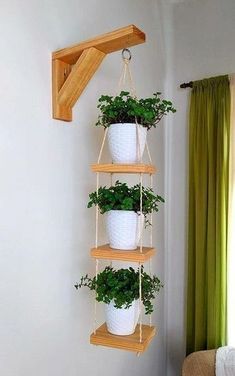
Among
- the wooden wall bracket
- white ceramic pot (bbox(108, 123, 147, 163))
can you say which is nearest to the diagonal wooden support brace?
the wooden wall bracket

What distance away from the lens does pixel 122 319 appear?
1112mm

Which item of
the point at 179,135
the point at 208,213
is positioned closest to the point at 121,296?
the point at 208,213

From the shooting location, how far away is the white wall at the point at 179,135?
2193 mm

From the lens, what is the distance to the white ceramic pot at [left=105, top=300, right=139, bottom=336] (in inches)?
43.8

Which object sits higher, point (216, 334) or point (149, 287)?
point (149, 287)

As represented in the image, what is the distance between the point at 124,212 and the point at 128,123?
276mm

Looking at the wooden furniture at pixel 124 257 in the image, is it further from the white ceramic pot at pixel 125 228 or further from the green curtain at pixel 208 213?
the green curtain at pixel 208 213

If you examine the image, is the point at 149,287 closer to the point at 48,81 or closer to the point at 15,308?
the point at 15,308

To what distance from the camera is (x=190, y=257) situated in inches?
83.6

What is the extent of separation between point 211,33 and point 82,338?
185cm

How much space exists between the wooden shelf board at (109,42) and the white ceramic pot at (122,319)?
789 mm

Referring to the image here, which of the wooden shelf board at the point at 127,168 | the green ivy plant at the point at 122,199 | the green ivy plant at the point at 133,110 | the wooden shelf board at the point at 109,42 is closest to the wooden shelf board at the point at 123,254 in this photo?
the green ivy plant at the point at 122,199

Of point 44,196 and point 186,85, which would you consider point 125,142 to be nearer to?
point 44,196

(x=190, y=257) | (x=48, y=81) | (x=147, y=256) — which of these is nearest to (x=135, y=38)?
(x=48, y=81)
